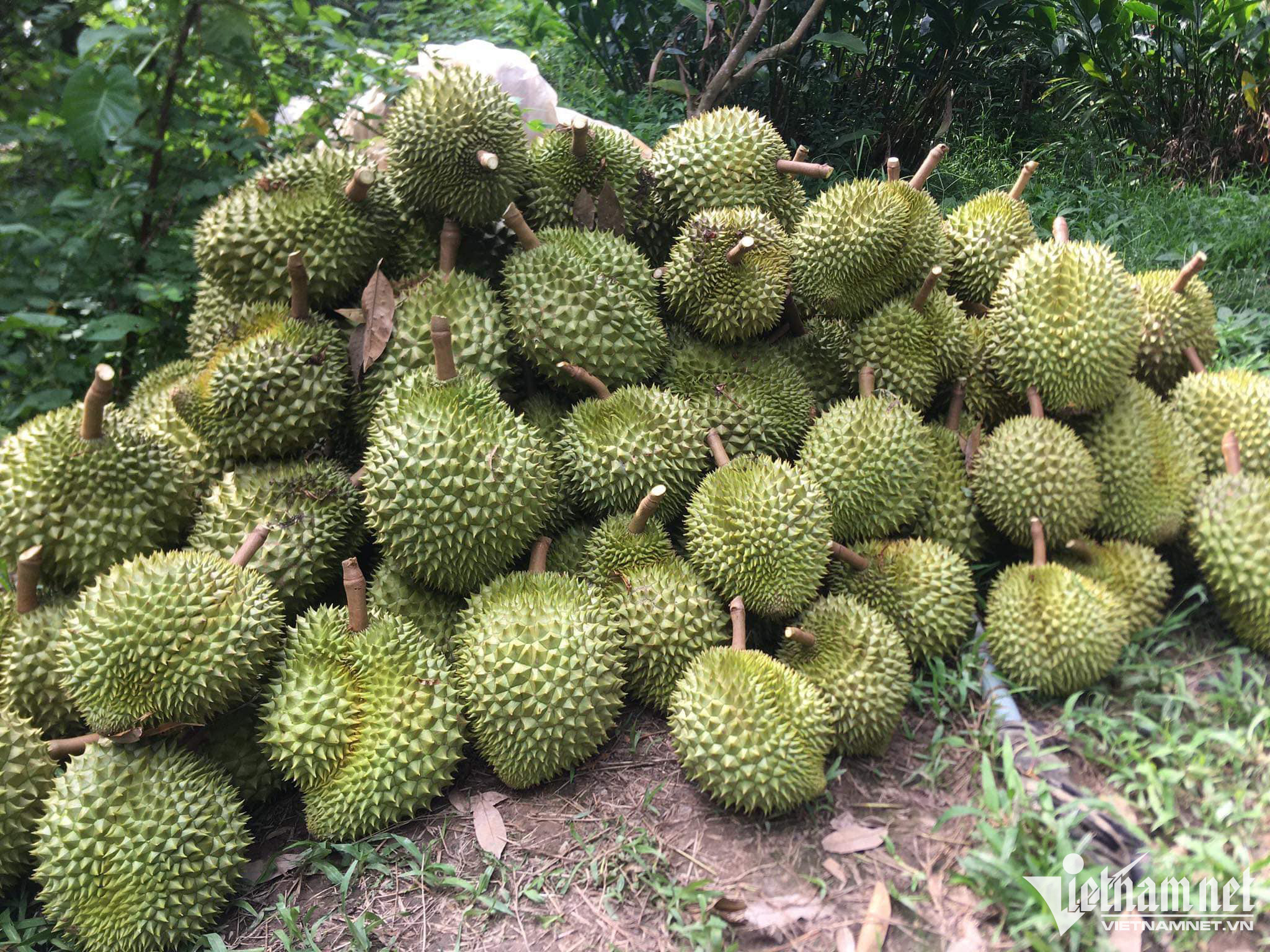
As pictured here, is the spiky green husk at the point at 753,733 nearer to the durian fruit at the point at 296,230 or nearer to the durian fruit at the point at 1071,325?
the durian fruit at the point at 1071,325

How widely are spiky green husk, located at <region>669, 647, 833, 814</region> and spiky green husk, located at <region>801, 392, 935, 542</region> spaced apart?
69cm

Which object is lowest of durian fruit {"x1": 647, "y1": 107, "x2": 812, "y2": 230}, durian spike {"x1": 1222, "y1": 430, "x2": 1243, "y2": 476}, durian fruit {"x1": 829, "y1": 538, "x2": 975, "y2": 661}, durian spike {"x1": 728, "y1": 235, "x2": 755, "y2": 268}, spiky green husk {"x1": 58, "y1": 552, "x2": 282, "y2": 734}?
spiky green husk {"x1": 58, "y1": 552, "x2": 282, "y2": 734}

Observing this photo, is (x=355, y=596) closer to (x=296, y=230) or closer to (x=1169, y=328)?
(x=296, y=230)

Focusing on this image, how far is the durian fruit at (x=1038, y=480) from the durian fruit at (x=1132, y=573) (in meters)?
0.09

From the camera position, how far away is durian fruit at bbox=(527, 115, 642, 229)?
3418 mm

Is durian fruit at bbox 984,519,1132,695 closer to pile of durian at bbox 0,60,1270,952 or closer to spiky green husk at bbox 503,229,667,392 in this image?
pile of durian at bbox 0,60,1270,952

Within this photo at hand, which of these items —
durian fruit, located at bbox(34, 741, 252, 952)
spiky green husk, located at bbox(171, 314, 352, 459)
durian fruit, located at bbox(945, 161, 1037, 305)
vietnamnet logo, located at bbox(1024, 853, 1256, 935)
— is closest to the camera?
vietnamnet logo, located at bbox(1024, 853, 1256, 935)

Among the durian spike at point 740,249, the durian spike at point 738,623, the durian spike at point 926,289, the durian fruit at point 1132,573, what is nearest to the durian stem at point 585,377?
the durian spike at point 740,249

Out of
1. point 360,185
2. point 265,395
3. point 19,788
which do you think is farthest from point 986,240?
point 19,788

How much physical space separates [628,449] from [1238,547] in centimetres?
202

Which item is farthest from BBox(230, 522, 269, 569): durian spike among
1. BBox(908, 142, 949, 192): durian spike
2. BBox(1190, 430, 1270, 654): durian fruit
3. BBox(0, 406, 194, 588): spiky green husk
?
BBox(1190, 430, 1270, 654): durian fruit

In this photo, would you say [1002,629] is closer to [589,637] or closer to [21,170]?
[589,637]

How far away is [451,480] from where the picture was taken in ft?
8.41

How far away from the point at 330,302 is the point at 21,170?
83.9 inches
